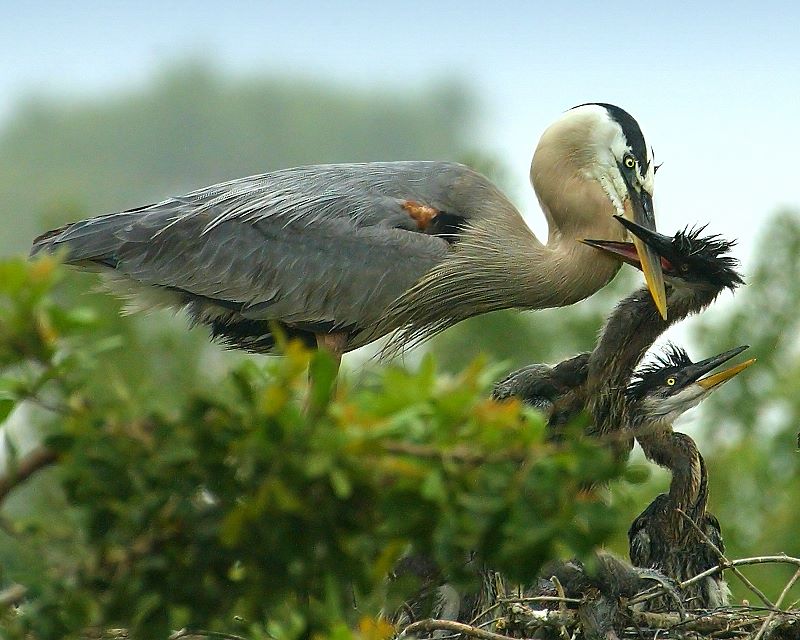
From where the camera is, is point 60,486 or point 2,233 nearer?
point 60,486

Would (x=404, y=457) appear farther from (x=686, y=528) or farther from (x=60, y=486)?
(x=686, y=528)

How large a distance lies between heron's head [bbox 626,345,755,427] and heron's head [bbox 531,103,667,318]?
1.95 feet

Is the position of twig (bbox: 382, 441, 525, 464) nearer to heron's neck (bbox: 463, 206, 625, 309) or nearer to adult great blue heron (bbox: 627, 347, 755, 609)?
adult great blue heron (bbox: 627, 347, 755, 609)

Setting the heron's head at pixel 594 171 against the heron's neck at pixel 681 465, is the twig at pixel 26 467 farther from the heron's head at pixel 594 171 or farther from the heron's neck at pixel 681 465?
the heron's head at pixel 594 171

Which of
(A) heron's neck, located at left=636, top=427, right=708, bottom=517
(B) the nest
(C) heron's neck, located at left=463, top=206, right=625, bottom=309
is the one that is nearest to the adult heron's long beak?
(C) heron's neck, located at left=463, top=206, right=625, bottom=309

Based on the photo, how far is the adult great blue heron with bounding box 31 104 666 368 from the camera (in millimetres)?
5633

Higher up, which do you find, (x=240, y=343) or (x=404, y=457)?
(x=404, y=457)

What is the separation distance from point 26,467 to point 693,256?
12.2 feet

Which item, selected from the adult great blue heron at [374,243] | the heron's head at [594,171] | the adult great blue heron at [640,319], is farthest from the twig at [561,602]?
the heron's head at [594,171]

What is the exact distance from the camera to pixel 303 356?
6.67 feet

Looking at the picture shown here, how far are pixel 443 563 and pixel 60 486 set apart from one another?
0.61 meters

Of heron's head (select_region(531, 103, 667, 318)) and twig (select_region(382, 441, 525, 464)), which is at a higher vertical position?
twig (select_region(382, 441, 525, 464))

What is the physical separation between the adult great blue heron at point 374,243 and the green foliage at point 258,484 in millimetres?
A: 3498

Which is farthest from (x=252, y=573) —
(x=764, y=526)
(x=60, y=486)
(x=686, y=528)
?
(x=764, y=526)
